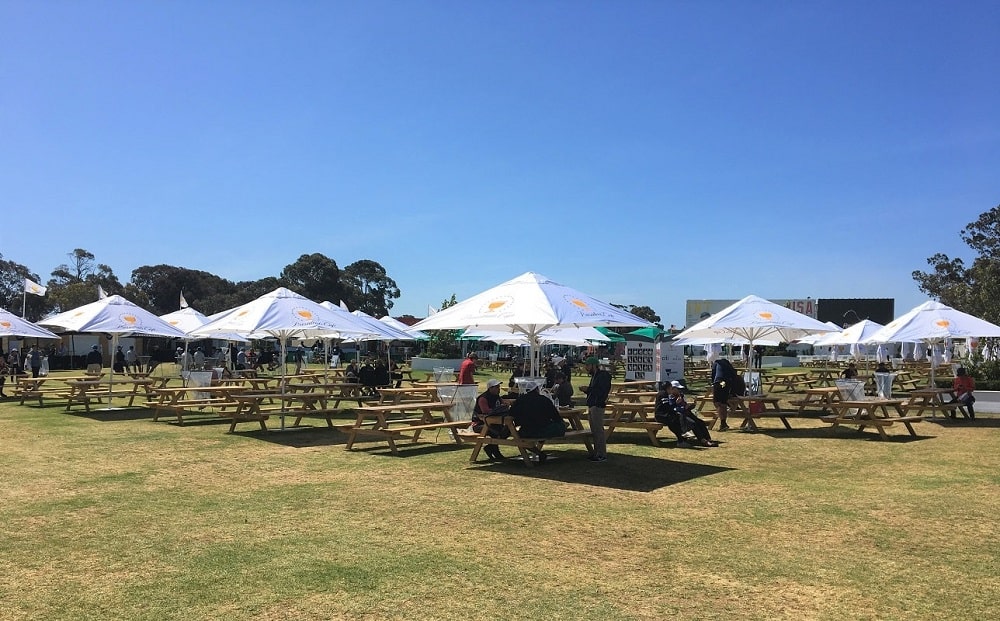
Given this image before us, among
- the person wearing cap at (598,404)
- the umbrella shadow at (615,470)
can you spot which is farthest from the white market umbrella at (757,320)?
the person wearing cap at (598,404)

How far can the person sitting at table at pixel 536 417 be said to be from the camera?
898 cm

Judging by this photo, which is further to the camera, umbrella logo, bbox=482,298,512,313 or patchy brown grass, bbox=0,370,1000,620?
umbrella logo, bbox=482,298,512,313

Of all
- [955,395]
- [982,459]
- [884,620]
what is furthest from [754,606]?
[955,395]

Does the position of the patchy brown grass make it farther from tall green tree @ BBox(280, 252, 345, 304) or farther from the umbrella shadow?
tall green tree @ BBox(280, 252, 345, 304)

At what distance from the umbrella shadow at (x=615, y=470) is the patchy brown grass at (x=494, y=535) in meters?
0.05

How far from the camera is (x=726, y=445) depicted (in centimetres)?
1125

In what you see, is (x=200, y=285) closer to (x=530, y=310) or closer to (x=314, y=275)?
(x=314, y=275)

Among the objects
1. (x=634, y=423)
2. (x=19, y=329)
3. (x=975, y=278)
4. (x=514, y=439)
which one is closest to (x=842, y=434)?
(x=634, y=423)

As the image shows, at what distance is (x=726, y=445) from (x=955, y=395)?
6.56 metres

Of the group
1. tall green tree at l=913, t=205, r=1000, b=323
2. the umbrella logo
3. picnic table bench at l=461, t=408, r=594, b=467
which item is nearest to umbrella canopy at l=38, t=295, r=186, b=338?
the umbrella logo

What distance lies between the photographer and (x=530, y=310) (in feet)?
32.9

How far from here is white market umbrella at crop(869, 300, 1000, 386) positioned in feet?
47.5

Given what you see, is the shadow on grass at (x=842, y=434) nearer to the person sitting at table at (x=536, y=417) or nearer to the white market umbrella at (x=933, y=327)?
the white market umbrella at (x=933, y=327)

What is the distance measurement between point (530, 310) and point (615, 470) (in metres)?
2.43
